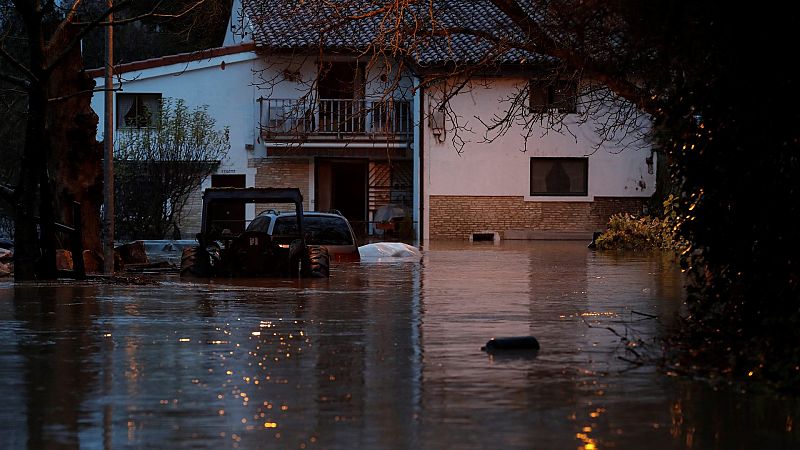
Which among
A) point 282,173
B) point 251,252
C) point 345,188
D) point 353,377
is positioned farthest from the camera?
point 345,188

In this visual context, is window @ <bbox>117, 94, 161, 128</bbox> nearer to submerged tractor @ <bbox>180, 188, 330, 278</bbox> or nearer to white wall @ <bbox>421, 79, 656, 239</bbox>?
→ white wall @ <bbox>421, 79, 656, 239</bbox>

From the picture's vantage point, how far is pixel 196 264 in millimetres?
23469

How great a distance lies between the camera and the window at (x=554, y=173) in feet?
153

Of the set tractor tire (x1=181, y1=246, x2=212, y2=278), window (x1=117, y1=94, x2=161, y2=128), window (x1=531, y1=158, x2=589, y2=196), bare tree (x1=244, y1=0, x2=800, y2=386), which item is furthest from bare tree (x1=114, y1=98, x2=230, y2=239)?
bare tree (x1=244, y1=0, x2=800, y2=386)

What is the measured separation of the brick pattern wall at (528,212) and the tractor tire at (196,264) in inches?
906

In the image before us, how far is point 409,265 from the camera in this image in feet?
94.3

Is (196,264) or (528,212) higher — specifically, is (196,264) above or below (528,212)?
below

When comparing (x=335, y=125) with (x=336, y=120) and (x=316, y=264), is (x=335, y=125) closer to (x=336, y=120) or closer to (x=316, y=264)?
(x=336, y=120)

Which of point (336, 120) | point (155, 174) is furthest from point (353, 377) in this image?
point (336, 120)

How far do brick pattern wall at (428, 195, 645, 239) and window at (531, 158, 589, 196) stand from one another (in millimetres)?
455

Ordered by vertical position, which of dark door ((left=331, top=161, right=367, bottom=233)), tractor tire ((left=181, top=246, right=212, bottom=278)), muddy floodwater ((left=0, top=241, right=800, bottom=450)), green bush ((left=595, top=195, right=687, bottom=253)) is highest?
dark door ((left=331, top=161, right=367, bottom=233))

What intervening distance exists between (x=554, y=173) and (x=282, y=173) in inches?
364

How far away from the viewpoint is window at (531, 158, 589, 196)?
46.7 meters

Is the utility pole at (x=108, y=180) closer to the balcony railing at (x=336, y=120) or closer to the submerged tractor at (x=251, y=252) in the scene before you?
the submerged tractor at (x=251, y=252)
